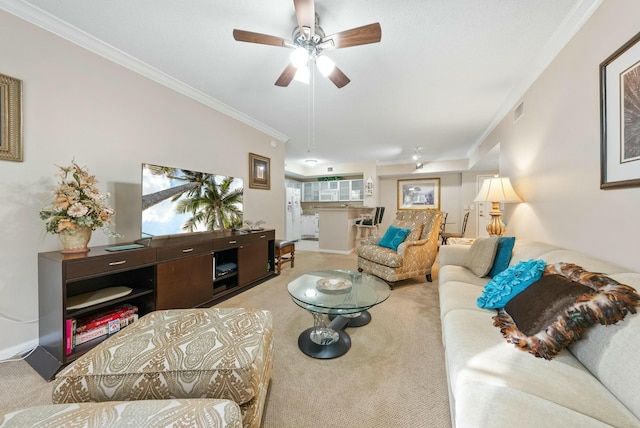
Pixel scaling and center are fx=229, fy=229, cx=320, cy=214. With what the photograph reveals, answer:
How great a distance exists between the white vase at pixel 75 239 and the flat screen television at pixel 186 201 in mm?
456

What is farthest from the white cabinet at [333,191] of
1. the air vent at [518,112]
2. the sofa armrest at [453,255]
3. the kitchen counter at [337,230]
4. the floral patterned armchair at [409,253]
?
the sofa armrest at [453,255]

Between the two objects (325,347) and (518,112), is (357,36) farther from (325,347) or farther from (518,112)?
(518,112)

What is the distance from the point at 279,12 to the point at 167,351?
216cm

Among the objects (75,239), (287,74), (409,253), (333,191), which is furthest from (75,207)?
(333,191)

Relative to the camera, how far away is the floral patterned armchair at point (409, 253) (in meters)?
2.92

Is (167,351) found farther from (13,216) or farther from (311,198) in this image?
(311,198)

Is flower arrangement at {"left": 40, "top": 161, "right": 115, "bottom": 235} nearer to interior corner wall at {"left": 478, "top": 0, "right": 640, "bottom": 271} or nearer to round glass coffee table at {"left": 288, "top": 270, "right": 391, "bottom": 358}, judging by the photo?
round glass coffee table at {"left": 288, "top": 270, "right": 391, "bottom": 358}

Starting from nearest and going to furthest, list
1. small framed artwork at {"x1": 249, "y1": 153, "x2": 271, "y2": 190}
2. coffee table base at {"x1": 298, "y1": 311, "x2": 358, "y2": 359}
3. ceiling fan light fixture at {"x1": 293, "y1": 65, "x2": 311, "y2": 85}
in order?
coffee table base at {"x1": 298, "y1": 311, "x2": 358, "y2": 359}, ceiling fan light fixture at {"x1": 293, "y1": 65, "x2": 311, "y2": 85}, small framed artwork at {"x1": 249, "y1": 153, "x2": 271, "y2": 190}

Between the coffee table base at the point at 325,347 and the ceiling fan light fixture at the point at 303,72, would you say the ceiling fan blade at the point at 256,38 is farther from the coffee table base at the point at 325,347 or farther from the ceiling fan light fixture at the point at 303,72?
the coffee table base at the point at 325,347

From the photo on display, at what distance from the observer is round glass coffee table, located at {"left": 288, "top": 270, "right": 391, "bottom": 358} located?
5.25 ft

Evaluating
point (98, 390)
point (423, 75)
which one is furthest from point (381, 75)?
point (98, 390)

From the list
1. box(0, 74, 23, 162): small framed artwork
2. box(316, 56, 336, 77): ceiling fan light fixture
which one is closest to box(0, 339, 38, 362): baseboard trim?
box(0, 74, 23, 162): small framed artwork

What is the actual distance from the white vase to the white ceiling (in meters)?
1.54

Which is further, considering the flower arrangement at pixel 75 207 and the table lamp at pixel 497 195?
the table lamp at pixel 497 195
